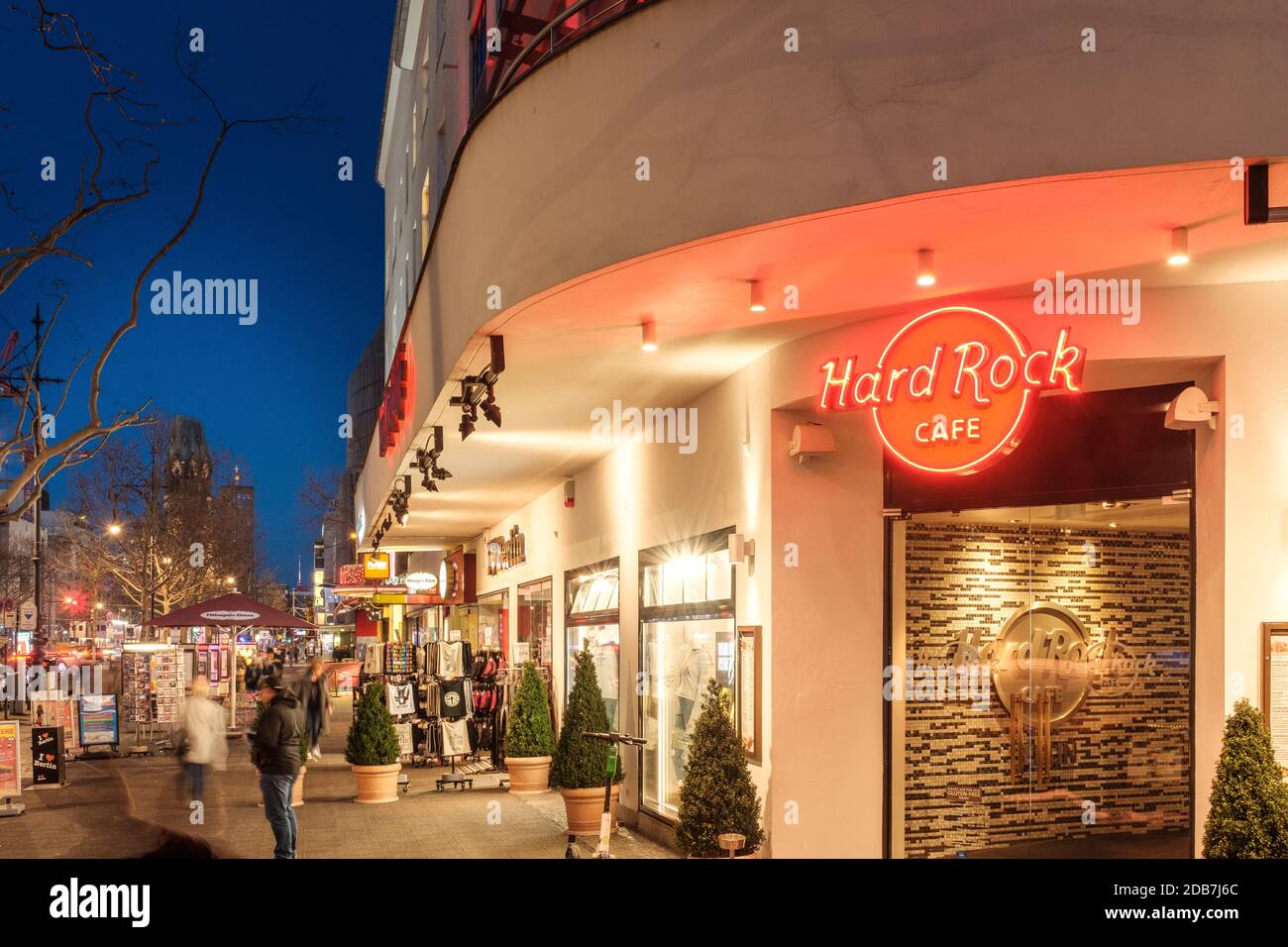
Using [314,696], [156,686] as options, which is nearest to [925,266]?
[314,696]

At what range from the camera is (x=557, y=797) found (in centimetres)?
1619

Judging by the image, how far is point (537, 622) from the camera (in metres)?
20.6

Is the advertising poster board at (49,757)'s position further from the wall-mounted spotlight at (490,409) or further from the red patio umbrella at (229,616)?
the wall-mounted spotlight at (490,409)

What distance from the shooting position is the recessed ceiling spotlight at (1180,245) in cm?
646

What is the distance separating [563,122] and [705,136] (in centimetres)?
136

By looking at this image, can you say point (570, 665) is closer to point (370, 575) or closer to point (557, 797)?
point (557, 797)

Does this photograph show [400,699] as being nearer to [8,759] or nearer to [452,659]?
[452,659]

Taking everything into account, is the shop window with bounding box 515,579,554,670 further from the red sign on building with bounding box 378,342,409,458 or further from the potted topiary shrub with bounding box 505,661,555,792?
the red sign on building with bounding box 378,342,409,458

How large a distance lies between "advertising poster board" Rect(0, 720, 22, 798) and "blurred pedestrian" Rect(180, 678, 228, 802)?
415 cm

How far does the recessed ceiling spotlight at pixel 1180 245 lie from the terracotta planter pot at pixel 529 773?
11716 mm

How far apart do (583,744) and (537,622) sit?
769 cm

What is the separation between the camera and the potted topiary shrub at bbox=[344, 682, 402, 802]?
1605cm

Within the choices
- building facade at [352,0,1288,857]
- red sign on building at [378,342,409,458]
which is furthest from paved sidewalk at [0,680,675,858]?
red sign on building at [378,342,409,458]
